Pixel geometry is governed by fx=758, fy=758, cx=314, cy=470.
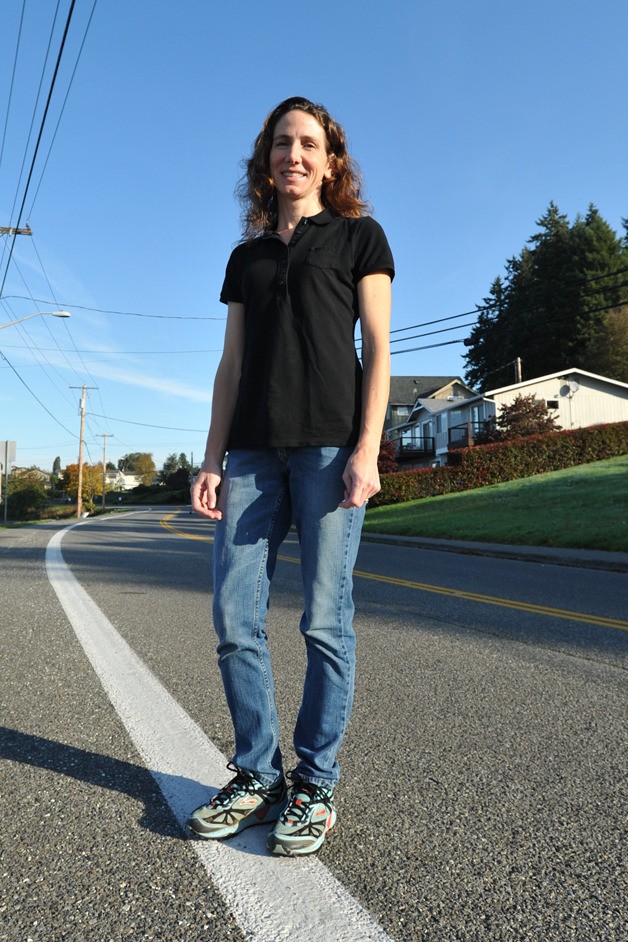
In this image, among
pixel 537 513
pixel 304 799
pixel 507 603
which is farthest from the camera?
pixel 537 513

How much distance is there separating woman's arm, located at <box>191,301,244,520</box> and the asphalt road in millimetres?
935

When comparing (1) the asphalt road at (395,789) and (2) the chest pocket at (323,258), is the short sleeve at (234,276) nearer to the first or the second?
(2) the chest pocket at (323,258)

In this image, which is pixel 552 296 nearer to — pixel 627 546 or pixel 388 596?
pixel 627 546

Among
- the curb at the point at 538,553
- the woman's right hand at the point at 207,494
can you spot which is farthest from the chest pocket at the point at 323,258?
the curb at the point at 538,553

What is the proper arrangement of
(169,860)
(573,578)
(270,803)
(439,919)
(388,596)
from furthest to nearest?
(573,578), (388,596), (270,803), (169,860), (439,919)

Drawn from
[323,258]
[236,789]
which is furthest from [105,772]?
[323,258]

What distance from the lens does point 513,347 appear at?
7144cm

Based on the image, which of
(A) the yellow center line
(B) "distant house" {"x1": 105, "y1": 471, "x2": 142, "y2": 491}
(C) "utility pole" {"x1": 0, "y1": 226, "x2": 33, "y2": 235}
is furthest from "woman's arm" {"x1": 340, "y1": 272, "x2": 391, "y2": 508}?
(B) "distant house" {"x1": 105, "y1": 471, "x2": 142, "y2": 491}

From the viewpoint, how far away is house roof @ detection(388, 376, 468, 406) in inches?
2975

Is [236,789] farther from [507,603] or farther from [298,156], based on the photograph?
[507,603]

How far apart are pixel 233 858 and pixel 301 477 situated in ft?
3.40

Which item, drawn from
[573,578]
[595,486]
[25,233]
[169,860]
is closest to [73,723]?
[169,860]

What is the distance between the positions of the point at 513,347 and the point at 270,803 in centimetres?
7285

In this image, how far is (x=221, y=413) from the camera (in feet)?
7.91
